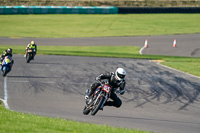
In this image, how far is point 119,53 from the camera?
36812 mm

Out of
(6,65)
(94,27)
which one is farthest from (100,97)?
(94,27)

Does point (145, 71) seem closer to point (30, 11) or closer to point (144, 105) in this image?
point (144, 105)

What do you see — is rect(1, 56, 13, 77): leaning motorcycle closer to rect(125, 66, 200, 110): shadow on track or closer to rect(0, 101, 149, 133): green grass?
rect(125, 66, 200, 110): shadow on track

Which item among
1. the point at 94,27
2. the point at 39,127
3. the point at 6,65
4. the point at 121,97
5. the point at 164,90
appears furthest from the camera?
the point at 94,27

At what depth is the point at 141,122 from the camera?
1397 centimetres

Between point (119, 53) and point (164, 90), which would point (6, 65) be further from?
point (119, 53)

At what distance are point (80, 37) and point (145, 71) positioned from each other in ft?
75.2

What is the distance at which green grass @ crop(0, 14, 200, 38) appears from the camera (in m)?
50.2

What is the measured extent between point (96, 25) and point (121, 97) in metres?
37.3

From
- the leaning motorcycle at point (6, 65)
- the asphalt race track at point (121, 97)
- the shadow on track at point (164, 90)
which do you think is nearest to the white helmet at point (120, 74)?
the asphalt race track at point (121, 97)

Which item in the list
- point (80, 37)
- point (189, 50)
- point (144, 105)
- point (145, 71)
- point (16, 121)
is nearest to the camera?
point (16, 121)

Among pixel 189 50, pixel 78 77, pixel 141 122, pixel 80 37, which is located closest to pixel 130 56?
pixel 189 50

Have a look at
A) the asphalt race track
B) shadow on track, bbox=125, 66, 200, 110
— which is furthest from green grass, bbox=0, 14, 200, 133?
shadow on track, bbox=125, 66, 200, 110

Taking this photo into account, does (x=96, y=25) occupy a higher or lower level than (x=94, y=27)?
higher
